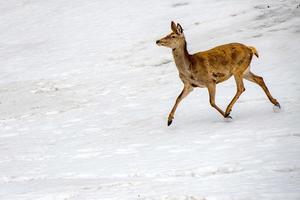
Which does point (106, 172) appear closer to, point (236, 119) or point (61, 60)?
point (236, 119)

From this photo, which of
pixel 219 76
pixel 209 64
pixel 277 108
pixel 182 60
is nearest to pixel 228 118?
pixel 219 76

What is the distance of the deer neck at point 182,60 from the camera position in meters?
12.0

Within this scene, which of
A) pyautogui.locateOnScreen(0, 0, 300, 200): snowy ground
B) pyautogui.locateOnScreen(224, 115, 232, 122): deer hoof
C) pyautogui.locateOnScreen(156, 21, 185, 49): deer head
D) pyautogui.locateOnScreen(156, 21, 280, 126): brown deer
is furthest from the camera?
pyautogui.locateOnScreen(156, 21, 185, 49): deer head

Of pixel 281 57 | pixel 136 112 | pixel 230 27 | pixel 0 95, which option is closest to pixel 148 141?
pixel 136 112

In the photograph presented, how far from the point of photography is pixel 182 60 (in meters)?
12.1

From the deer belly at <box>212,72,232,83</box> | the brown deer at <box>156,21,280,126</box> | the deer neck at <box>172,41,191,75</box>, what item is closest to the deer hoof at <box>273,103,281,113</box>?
the brown deer at <box>156,21,280,126</box>

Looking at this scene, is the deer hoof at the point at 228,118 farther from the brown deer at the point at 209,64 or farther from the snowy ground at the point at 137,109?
the snowy ground at the point at 137,109

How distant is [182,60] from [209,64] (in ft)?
1.90

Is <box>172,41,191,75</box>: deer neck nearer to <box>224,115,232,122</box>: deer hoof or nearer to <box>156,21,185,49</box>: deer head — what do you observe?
<box>156,21,185,49</box>: deer head

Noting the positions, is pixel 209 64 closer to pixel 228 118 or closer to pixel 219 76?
pixel 219 76

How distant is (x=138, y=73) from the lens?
19.6 meters

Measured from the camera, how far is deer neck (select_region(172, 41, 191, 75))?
39.4 feet

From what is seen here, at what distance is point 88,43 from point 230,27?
252 inches

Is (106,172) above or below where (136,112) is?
above
